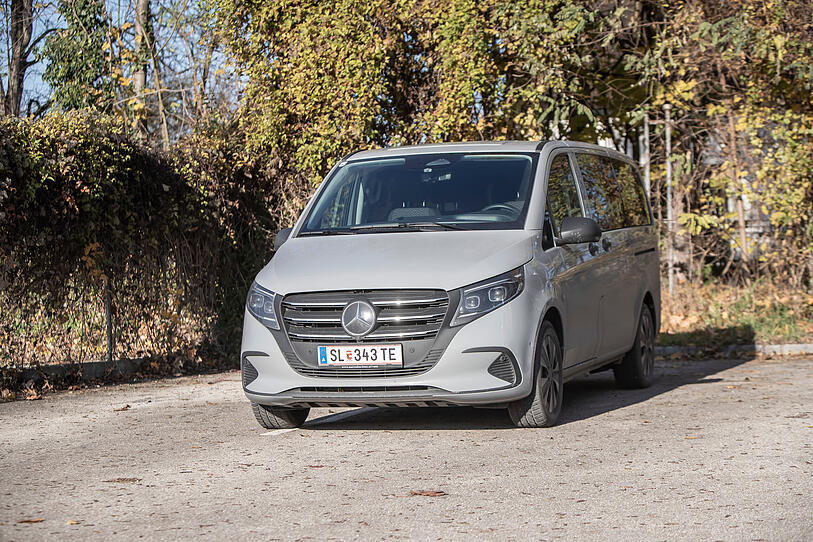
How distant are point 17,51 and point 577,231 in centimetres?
2599

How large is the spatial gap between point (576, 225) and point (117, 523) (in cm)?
429

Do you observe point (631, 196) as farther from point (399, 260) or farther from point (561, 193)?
point (399, 260)

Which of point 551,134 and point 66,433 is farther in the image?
point 551,134

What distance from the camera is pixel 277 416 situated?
859 cm

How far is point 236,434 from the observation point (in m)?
8.49

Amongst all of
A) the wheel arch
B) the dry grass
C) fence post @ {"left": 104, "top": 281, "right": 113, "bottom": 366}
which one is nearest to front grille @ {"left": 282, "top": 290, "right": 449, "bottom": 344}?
the wheel arch

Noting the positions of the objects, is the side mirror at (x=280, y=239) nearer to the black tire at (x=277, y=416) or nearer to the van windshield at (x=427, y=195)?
the van windshield at (x=427, y=195)

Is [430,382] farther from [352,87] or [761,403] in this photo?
[352,87]

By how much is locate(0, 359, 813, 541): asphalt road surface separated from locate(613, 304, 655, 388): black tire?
38cm

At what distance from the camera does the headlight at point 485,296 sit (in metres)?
7.67

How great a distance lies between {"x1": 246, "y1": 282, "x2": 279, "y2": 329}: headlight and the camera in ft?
26.4

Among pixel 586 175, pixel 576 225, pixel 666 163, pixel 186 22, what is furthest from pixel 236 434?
pixel 186 22

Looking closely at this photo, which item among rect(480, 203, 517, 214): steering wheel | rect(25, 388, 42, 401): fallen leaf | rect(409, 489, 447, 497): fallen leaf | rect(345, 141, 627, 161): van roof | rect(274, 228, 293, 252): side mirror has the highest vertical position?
rect(345, 141, 627, 161): van roof

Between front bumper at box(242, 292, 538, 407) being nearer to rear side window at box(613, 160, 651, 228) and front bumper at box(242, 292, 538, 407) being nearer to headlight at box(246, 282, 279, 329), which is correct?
headlight at box(246, 282, 279, 329)
